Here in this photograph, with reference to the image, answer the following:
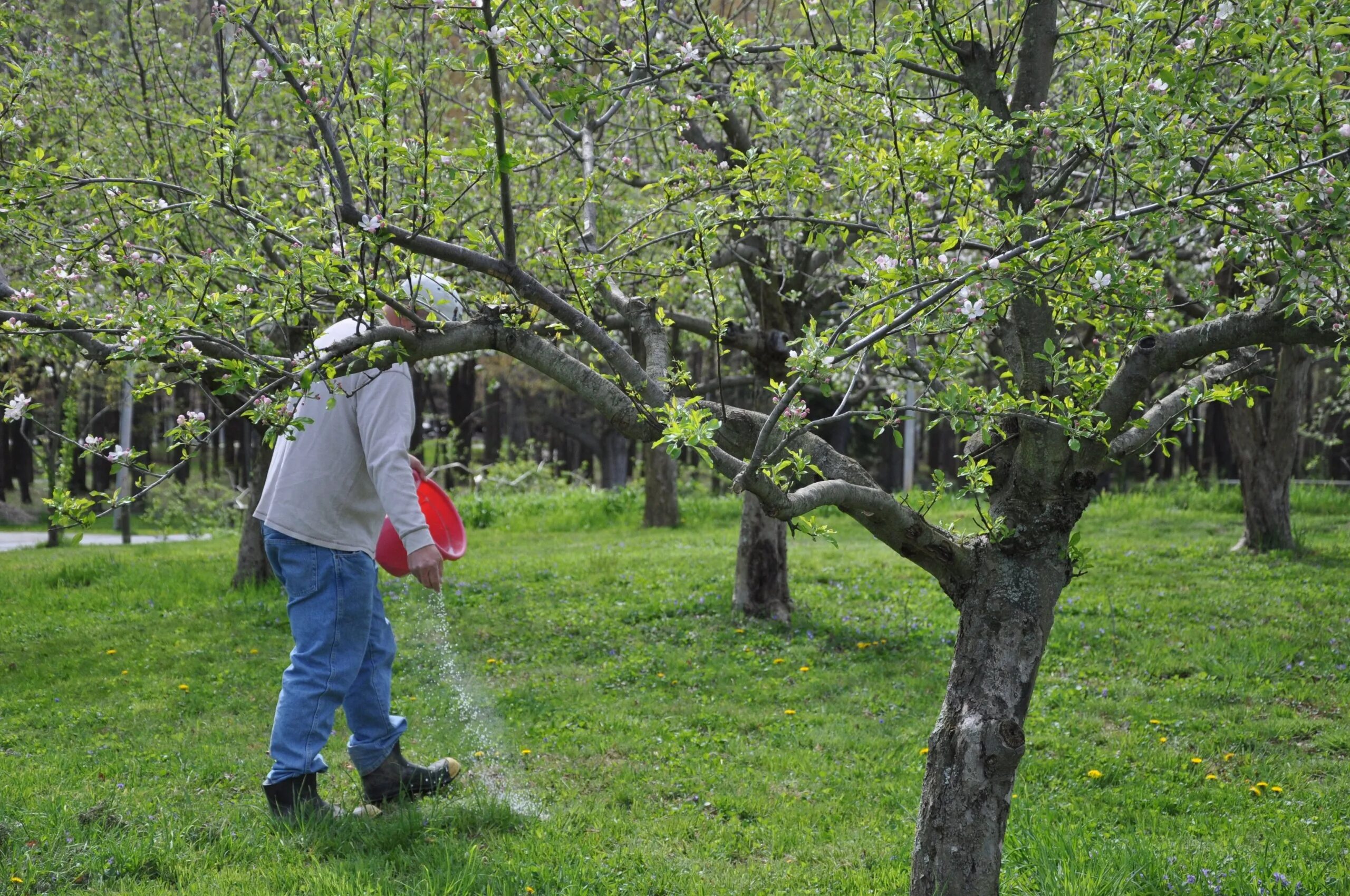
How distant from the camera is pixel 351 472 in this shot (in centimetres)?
390

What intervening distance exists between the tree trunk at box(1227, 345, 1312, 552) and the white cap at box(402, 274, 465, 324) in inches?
317

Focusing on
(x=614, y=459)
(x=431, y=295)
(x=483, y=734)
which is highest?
(x=431, y=295)

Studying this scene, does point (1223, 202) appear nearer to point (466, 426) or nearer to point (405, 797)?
point (405, 797)

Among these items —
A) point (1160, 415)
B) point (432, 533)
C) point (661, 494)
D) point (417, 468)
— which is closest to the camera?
point (1160, 415)

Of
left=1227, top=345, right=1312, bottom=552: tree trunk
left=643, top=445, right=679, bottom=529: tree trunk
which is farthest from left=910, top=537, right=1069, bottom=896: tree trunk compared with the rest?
left=643, top=445, right=679, bottom=529: tree trunk

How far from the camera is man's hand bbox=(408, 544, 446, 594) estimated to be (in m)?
3.67

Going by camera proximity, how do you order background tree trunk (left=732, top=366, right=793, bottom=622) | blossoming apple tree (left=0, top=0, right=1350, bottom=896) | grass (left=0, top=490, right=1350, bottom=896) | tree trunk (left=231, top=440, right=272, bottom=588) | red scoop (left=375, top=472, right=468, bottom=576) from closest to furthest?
blossoming apple tree (left=0, top=0, right=1350, bottom=896), grass (left=0, top=490, right=1350, bottom=896), red scoop (left=375, top=472, right=468, bottom=576), background tree trunk (left=732, top=366, right=793, bottom=622), tree trunk (left=231, top=440, right=272, bottom=588)

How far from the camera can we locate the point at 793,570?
30.7 feet

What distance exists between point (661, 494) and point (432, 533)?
932 cm

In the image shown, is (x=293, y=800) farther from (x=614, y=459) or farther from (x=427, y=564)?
(x=614, y=459)

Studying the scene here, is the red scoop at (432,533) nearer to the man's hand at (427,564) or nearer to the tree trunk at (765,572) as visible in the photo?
the man's hand at (427,564)

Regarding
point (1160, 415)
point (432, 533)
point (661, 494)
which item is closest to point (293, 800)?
point (432, 533)

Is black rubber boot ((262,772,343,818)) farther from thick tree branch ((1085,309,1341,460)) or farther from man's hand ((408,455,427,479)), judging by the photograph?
thick tree branch ((1085,309,1341,460))

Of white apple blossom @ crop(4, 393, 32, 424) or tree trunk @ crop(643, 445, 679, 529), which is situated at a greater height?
white apple blossom @ crop(4, 393, 32, 424)
